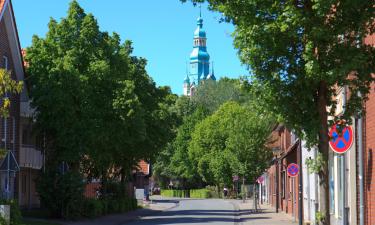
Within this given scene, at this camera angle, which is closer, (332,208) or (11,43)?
(332,208)

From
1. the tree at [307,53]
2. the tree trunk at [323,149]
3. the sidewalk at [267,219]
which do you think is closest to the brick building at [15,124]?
the sidewalk at [267,219]

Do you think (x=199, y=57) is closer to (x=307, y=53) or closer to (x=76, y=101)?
(x=76, y=101)

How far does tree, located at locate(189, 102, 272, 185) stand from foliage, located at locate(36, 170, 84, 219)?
9998mm

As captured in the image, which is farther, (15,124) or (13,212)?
(15,124)

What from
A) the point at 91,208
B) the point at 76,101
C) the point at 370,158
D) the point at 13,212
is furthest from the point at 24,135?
the point at 370,158

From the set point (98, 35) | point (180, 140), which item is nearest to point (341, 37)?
point (98, 35)

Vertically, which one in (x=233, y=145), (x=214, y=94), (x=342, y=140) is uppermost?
(x=214, y=94)

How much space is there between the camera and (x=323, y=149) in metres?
10.5

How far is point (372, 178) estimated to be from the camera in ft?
45.3

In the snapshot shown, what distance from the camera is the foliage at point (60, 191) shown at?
31.7 metres

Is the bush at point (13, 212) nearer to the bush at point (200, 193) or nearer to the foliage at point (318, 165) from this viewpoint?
the foliage at point (318, 165)

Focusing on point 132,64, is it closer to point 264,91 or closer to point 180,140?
point 264,91

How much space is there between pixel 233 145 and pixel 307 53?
116 feet

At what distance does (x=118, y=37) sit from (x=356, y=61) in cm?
2774
